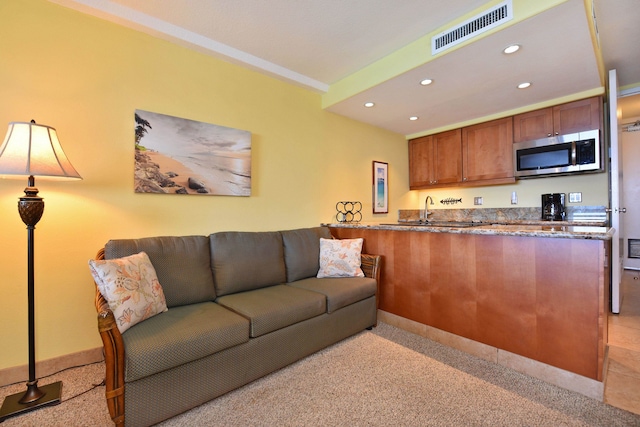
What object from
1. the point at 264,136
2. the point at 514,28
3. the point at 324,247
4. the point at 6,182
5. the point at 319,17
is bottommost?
the point at 324,247

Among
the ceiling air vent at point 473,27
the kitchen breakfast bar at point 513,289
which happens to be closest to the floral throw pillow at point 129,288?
the kitchen breakfast bar at point 513,289

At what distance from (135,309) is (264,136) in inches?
79.6

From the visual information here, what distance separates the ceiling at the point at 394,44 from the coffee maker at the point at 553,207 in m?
1.19

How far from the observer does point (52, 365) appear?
6.43 ft

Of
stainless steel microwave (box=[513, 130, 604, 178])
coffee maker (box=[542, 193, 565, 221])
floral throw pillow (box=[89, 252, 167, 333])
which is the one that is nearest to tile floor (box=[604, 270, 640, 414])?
coffee maker (box=[542, 193, 565, 221])

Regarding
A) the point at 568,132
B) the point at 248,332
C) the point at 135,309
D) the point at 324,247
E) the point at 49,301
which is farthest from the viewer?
the point at 568,132

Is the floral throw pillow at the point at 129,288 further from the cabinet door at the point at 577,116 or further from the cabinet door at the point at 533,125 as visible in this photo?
the cabinet door at the point at 577,116

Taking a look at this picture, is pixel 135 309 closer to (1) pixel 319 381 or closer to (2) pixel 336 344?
(1) pixel 319 381

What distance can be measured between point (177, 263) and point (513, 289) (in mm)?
2487

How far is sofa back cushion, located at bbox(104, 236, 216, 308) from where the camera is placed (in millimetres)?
1999

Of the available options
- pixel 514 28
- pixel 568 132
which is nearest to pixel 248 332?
pixel 514 28

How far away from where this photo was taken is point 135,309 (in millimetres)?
1633

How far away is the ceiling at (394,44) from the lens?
2104mm

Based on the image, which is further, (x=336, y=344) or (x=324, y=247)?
(x=324, y=247)
